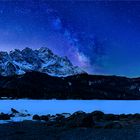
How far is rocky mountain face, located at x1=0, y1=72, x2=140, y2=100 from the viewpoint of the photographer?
139750mm

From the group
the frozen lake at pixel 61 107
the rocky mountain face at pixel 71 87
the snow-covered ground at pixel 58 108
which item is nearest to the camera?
the snow-covered ground at pixel 58 108

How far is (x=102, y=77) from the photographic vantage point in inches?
7490

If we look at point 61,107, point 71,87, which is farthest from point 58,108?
point 71,87

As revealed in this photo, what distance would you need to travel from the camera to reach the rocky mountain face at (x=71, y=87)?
13975 centimetres

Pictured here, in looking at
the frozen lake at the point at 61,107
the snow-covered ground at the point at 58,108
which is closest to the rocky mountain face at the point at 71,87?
the frozen lake at the point at 61,107

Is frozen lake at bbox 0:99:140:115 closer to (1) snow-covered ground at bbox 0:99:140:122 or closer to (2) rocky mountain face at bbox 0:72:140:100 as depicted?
(1) snow-covered ground at bbox 0:99:140:122

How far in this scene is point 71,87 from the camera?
543 feet

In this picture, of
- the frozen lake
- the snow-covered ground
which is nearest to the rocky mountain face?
the frozen lake

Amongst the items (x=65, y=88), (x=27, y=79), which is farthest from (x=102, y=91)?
(x=27, y=79)

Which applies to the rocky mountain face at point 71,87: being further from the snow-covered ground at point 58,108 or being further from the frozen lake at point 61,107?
the snow-covered ground at point 58,108

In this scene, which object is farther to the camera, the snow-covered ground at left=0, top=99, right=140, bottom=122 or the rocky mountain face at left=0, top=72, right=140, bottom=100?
the rocky mountain face at left=0, top=72, right=140, bottom=100

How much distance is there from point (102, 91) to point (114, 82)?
18.3 m

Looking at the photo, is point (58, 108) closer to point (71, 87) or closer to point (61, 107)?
point (61, 107)

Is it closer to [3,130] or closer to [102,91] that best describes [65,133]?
[3,130]
